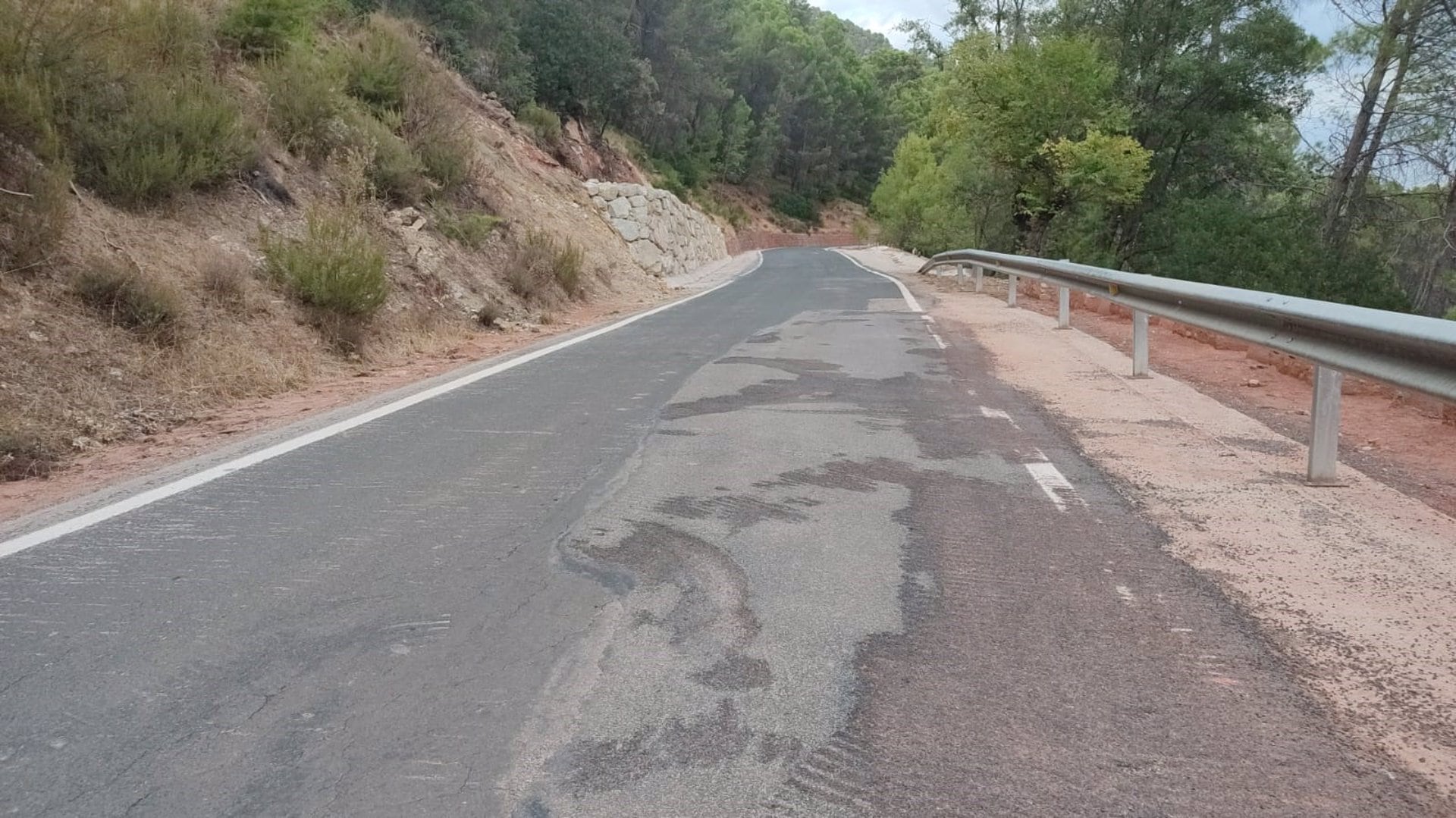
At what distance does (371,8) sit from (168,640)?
2354 centimetres

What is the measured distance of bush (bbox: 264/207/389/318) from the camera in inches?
436

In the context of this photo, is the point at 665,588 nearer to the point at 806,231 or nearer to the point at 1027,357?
the point at 1027,357

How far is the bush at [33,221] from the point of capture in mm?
8594

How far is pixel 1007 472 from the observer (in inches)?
237

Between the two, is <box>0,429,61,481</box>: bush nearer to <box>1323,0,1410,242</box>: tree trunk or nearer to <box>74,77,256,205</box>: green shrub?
<box>74,77,256,205</box>: green shrub

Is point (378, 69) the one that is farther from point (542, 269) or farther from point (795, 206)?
point (795, 206)

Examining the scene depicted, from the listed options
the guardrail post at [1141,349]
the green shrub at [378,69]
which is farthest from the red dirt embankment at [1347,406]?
the green shrub at [378,69]

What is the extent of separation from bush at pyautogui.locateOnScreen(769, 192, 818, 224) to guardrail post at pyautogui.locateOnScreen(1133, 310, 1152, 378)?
7849cm

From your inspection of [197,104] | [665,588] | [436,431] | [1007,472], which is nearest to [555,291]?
[197,104]

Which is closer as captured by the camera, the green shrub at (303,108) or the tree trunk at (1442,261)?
the green shrub at (303,108)

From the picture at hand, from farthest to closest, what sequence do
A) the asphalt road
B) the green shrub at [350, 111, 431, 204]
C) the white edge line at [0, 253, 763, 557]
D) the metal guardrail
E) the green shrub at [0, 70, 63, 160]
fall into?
the green shrub at [350, 111, 431, 204] → the green shrub at [0, 70, 63, 160] → the white edge line at [0, 253, 763, 557] → the metal guardrail → the asphalt road

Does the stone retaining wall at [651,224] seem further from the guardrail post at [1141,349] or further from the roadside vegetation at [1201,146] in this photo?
the guardrail post at [1141,349]

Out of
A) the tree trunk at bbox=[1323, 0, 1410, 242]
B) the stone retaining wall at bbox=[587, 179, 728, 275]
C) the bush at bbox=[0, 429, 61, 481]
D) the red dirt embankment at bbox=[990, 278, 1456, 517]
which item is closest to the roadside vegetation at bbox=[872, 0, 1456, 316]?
the tree trunk at bbox=[1323, 0, 1410, 242]

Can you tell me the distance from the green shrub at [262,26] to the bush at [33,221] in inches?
267
